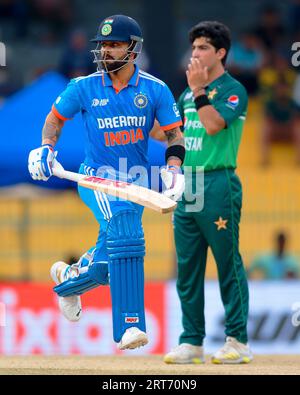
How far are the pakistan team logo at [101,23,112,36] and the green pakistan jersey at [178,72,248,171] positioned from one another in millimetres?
1155

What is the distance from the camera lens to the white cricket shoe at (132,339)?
24.8 ft

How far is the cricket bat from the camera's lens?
7531 mm

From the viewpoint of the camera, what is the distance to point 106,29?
25.5 ft

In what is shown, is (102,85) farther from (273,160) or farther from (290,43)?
(290,43)

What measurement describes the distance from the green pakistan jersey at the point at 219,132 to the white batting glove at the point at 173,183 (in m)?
0.89

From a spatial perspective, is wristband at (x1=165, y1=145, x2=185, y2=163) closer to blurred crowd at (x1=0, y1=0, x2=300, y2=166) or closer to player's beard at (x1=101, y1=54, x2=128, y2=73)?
player's beard at (x1=101, y1=54, x2=128, y2=73)

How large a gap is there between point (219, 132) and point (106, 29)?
1.28 m

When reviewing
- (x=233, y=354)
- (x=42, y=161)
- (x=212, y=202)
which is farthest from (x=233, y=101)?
(x=233, y=354)

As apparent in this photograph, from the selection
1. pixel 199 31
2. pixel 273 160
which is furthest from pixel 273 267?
pixel 199 31

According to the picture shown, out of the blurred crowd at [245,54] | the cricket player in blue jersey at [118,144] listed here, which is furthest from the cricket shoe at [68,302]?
the blurred crowd at [245,54]

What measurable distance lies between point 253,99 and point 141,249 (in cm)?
1027

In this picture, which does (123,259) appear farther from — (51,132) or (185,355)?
(185,355)

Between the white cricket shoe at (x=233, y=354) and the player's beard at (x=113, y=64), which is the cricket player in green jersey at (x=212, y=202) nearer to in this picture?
the white cricket shoe at (x=233, y=354)

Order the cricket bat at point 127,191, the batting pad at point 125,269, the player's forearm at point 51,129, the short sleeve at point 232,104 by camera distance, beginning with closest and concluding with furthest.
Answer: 1. the cricket bat at point 127,191
2. the batting pad at point 125,269
3. the player's forearm at point 51,129
4. the short sleeve at point 232,104
